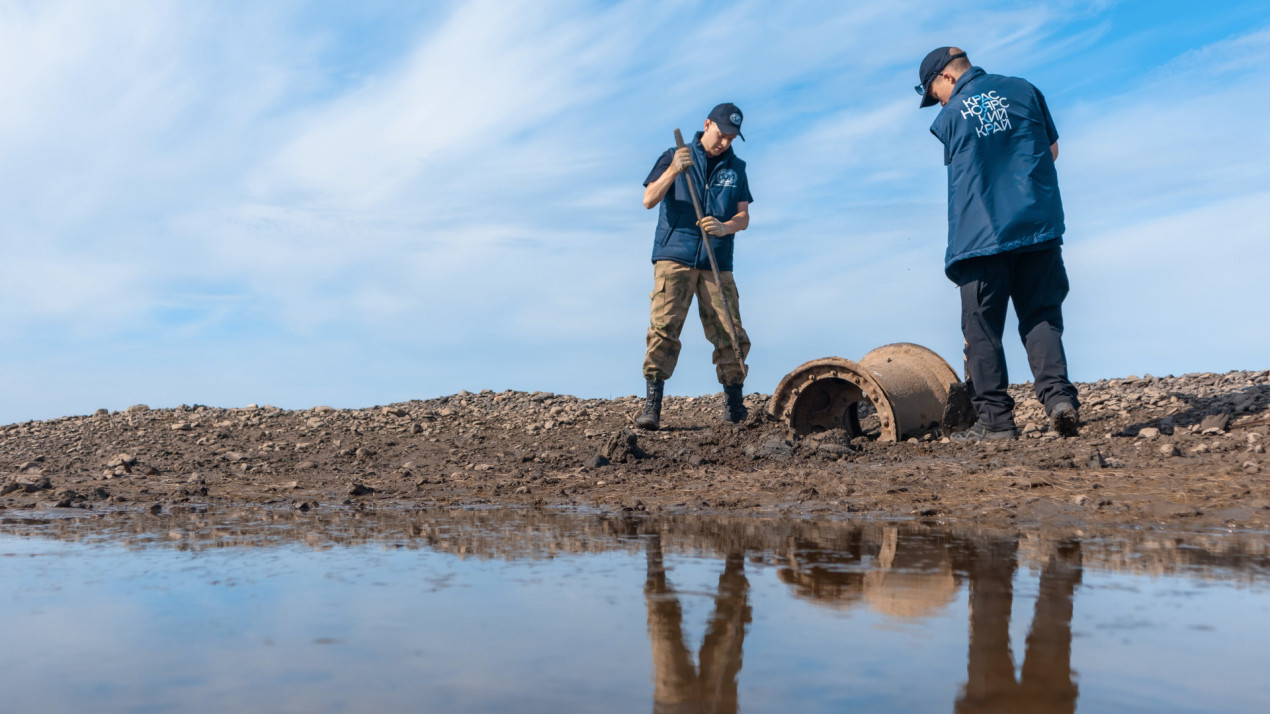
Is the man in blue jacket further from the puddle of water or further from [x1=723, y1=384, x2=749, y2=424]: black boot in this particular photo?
the puddle of water

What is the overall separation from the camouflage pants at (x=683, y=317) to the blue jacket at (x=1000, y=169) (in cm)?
207

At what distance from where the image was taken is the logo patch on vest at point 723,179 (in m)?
7.04

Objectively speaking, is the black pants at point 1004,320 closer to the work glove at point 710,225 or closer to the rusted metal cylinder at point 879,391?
the rusted metal cylinder at point 879,391

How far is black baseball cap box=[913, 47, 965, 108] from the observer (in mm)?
5605

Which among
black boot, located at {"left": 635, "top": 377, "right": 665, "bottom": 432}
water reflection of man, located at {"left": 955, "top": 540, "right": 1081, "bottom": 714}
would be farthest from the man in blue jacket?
water reflection of man, located at {"left": 955, "top": 540, "right": 1081, "bottom": 714}

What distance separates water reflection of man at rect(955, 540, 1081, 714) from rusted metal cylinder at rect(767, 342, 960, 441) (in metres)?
3.36

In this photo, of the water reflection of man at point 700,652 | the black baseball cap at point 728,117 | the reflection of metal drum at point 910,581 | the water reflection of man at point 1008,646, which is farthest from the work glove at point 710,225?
the water reflection of man at point 700,652

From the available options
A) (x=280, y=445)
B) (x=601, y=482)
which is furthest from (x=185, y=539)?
(x=280, y=445)

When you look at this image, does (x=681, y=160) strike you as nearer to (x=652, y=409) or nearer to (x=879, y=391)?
(x=652, y=409)

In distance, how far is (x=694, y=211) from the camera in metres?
7.03

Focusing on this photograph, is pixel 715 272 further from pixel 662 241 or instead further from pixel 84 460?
pixel 84 460

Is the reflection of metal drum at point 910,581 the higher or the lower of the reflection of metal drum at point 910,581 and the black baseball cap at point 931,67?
the lower

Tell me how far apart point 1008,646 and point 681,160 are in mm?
5474

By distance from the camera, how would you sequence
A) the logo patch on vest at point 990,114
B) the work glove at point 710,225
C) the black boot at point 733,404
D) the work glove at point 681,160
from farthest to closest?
the black boot at point 733,404 < the work glove at point 710,225 < the work glove at point 681,160 < the logo patch on vest at point 990,114
